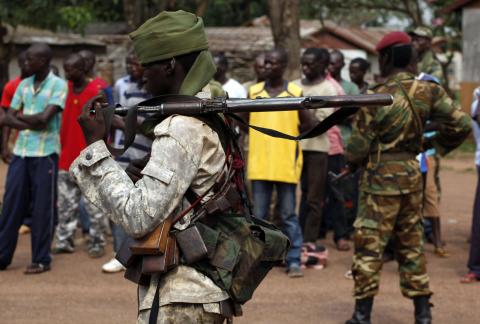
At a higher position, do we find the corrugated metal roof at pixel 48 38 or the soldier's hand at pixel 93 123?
the soldier's hand at pixel 93 123

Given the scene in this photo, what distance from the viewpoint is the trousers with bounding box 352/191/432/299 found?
618 cm

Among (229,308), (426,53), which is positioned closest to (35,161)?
(426,53)

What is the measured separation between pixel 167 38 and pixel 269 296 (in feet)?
14.0

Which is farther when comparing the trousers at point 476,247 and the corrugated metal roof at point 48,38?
the corrugated metal roof at point 48,38

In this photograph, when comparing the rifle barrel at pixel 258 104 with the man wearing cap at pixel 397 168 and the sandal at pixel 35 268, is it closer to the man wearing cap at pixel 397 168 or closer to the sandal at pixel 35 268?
the man wearing cap at pixel 397 168

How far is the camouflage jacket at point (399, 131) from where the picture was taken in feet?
20.0

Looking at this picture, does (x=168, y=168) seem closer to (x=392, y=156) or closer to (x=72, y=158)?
(x=392, y=156)

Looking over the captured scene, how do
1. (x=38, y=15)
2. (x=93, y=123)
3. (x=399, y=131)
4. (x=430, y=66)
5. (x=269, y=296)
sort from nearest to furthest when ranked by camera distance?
1. (x=93, y=123)
2. (x=399, y=131)
3. (x=269, y=296)
4. (x=430, y=66)
5. (x=38, y=15)

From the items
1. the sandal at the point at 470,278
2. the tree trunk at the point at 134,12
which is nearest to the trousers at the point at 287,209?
the sandal at the point at 470,278

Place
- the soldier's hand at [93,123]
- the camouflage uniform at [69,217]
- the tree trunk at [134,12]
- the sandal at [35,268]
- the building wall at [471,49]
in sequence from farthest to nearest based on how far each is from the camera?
the building wall at [471,49]
the tree trunk at [134,12]
the camouflage uniform at [69,217]
the sandal at [35,268]
the soldier's hand at [93,123]

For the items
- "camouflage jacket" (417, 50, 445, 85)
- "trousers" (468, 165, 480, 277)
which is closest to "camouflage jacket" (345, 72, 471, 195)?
"trousers" (468, 165, 480, 277)

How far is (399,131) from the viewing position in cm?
610

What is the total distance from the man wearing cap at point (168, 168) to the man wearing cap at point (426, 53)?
5.93 metres

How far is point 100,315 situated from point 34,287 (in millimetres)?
1143
